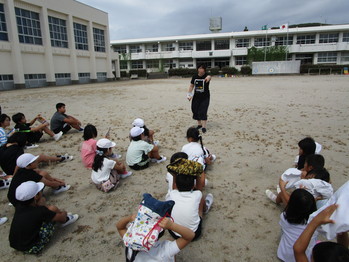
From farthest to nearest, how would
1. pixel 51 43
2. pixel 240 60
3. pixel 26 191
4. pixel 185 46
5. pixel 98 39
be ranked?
1. pixel 185 46
2. pixel 240 60
3. pixel 98 39
4. pixel 51 43
5. pixel 26 191

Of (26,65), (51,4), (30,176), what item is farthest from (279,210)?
(51,4)

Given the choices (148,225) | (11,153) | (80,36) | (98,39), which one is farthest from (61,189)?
(98,39)

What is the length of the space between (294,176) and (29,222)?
290 centimetres

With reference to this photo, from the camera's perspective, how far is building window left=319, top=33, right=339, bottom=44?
43.2 metres

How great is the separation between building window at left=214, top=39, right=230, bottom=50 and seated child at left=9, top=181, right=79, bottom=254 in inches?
1957

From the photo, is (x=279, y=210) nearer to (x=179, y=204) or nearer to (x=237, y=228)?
(x=237, y=228)

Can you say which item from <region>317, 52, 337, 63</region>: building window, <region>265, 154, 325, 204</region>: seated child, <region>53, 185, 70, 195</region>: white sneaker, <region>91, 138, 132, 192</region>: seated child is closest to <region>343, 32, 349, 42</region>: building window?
<region>317, 52, 337, 63</region>: building window

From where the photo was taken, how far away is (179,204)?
2.38 metres

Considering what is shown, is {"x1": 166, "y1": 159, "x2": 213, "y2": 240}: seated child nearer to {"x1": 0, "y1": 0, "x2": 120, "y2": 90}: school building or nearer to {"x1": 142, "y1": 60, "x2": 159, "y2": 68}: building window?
{"x1": 0, "y1": 0, "x2": 120, "y2": 90}: school building

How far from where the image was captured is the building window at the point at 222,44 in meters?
47.7

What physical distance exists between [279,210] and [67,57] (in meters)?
31.2

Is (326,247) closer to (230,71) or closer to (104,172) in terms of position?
(104,172)

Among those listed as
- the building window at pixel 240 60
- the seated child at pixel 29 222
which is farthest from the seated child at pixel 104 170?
the building window at pixel 240 60

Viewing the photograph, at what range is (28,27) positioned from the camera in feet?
79.6
